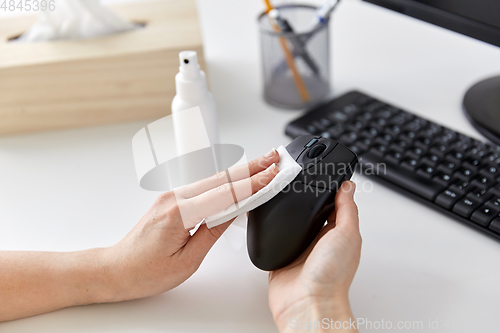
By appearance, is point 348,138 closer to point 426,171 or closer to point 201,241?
point 426,171

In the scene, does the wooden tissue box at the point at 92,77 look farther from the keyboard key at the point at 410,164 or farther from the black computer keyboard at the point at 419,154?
the keyboard key at the point at 410,164

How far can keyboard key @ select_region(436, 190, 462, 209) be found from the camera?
60 centimetres

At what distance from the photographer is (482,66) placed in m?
0.92

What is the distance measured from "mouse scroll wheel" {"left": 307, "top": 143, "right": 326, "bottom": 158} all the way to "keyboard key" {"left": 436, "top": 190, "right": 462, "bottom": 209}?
178mm

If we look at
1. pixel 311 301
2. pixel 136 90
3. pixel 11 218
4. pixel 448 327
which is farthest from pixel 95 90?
pixel 448 327

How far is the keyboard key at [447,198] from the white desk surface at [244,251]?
2 centimetres

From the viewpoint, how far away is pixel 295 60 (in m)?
0.82

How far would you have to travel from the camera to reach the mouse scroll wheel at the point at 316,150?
1.80 feet

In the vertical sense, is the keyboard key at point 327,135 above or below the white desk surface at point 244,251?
above

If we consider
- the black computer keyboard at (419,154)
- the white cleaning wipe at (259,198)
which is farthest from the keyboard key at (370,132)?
the white cleaning wipe at (259,198)

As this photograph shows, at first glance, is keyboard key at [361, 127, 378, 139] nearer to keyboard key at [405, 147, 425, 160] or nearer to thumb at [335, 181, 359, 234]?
keyboard key at [405, 147, 425, 160]

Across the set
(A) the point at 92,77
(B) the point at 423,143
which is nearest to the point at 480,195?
(B) the point at 423,143

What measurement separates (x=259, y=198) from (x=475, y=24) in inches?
17.2

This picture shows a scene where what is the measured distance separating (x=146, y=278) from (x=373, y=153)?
363 mm
